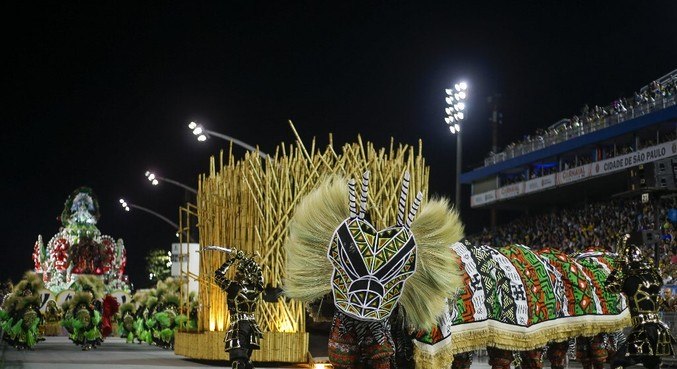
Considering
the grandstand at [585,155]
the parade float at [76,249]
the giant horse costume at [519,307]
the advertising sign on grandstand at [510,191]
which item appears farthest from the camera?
the parade float at [76,249]

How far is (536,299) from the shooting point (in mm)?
9023

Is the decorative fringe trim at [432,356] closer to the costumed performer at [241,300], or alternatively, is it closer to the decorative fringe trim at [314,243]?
the decorative fringe trim at [314,243]

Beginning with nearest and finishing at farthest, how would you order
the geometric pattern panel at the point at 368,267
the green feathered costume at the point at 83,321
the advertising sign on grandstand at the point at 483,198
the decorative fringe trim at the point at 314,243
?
the geometric pattern panel at the point at 368,267
the decorative fringe trim at the point at 314,243
the green feathered costume at the point at 83,321
the advertising sign on grandstand at the point at 483,198

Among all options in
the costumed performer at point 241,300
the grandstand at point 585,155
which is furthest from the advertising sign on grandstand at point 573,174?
the costumed performer at point 241,300

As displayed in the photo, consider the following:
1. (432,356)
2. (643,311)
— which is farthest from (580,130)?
(432,356)

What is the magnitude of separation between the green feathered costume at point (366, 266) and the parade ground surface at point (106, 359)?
10.2 meters

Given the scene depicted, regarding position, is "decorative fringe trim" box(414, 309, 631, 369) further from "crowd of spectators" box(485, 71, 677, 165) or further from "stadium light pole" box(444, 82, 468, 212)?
"crowd of spectators" box(485, 71, 677, 165)

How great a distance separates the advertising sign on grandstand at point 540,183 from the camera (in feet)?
121

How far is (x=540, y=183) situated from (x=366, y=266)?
1274 inches

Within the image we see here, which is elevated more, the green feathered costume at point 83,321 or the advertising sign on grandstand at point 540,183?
the advertising sign on grandstand at point 540,183

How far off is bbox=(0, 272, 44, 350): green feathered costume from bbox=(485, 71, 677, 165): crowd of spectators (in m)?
19.5

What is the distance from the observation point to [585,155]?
3631 cm

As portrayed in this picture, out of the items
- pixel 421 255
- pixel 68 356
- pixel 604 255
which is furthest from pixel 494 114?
pixel 421 255

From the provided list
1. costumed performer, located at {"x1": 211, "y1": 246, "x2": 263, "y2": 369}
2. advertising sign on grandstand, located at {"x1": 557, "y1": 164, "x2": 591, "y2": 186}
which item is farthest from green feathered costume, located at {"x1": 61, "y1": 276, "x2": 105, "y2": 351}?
advertising sign on grandstand, located at {"x1": 557, "y1": 164, "x2": 591, "y2": 186}
